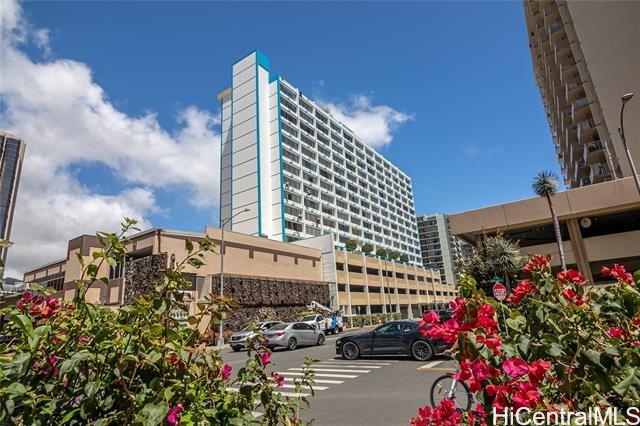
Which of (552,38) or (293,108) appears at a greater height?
(293,108)

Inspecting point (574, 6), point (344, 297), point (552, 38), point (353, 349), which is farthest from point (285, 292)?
point (552, 38)

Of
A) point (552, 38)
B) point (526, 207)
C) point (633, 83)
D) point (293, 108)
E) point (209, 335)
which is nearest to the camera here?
point (209, 335)

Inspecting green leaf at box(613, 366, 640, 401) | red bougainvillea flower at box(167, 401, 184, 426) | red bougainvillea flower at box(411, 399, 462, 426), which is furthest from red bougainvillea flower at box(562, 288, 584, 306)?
red bougainvillea flower at box(167, 401, 184, 426)

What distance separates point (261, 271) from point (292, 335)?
17707 millimetres

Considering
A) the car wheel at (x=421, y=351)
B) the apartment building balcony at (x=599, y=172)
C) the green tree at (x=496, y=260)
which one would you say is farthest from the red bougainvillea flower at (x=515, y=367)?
the apartment building balcony at (x=599, y=172)

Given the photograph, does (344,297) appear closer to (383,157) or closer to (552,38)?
(552,38)

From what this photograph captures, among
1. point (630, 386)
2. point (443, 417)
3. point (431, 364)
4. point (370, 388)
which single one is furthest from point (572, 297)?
point (431, 364)

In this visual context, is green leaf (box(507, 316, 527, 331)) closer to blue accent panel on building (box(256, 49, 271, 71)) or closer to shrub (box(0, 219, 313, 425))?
shrub (box(0, 219, 313, 425))

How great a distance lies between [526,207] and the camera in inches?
1129

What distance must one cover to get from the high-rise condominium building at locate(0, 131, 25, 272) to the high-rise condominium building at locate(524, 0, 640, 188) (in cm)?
7682

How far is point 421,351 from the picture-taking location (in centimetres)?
1409

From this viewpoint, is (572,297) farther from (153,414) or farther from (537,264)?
(153,414)

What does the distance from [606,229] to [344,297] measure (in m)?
31.3

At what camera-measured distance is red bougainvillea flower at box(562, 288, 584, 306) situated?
2.45m
